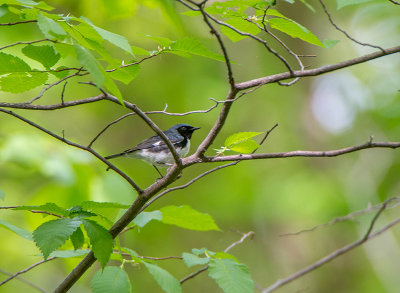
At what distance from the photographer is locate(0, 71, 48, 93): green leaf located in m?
1.72

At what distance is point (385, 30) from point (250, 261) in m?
5.34

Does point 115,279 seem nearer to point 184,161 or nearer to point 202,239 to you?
point 184,161

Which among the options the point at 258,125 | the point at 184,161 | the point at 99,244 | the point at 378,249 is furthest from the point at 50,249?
the point at 258,125

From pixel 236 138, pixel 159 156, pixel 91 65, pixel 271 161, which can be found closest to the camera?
pixel 91 65

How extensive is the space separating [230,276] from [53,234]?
2.19ft

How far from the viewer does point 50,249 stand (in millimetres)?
1563

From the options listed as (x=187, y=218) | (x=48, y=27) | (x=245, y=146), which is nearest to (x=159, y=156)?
(x=187, y=218)

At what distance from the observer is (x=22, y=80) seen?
1.74 metres

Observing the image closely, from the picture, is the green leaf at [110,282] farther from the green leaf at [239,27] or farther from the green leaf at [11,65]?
the green leaf at [239,27]

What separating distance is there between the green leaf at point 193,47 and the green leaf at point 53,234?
0.72 m

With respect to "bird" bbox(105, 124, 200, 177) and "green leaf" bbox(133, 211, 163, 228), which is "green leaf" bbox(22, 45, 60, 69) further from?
"bird" bbox(105, 124, 200, 177)

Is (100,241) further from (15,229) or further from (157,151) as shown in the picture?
(157,151)


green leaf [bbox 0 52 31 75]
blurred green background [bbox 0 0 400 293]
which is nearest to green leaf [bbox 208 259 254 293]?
green leaf [bbox 0 52 31 75]

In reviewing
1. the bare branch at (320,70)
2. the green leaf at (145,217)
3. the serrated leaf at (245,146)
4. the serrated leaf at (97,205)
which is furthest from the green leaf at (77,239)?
the bare branch at (320,70)
